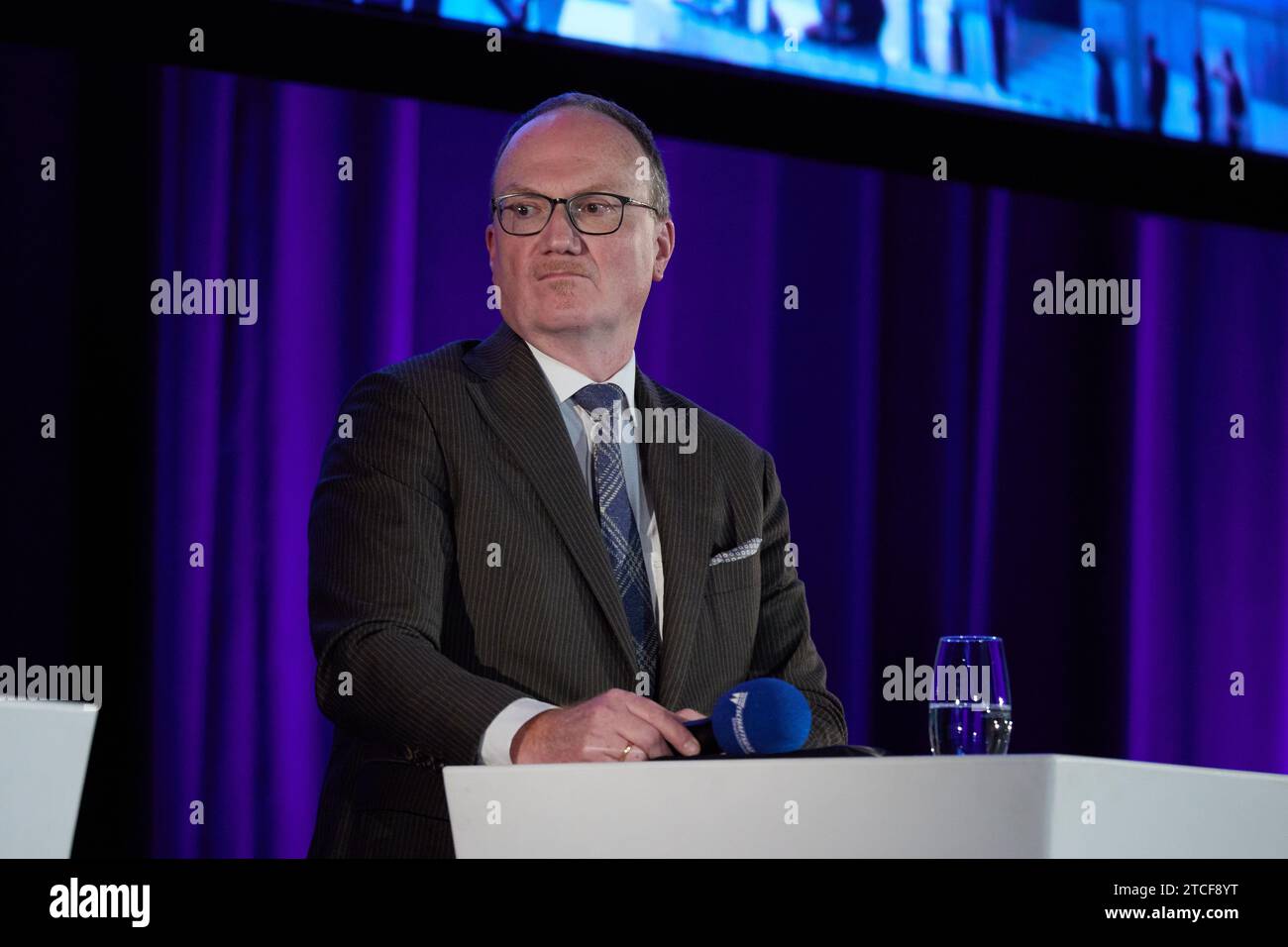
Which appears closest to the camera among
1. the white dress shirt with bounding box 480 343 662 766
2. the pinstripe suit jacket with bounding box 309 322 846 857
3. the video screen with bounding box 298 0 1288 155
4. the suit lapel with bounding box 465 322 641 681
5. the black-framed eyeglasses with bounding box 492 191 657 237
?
the pinstripe suit jacket with bounding box 309 322 846 857

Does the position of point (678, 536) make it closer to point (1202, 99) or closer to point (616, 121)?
point (616, 121)

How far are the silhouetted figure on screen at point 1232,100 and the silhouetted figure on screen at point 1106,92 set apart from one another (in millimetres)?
310

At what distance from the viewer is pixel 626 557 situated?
1.98 metres

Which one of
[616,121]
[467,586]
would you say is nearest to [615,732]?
[467,586]

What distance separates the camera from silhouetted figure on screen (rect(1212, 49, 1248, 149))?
362 centimetres

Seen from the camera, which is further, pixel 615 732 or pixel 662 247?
pixel 662 247

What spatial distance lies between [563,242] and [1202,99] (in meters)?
2.13

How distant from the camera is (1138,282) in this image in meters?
3.60

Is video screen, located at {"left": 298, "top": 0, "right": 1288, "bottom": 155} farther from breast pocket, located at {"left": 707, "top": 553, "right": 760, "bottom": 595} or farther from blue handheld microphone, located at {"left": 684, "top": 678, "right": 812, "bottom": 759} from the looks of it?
blue handheld microphone, located at {"left": 684, "top": 678, "right": 812, "bottom": 759}

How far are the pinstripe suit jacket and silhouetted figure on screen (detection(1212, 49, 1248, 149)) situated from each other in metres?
2.09

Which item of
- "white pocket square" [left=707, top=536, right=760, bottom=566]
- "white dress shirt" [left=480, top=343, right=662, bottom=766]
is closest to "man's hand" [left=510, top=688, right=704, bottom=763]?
"white dress shirt" [left=480, top=343, right=662, bottom=766]

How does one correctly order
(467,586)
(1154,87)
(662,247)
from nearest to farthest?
(467,586) → (662,247) → (1154,87)

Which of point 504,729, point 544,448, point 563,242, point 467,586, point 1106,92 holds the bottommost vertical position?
point 504,729

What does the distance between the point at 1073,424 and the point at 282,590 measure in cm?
185
